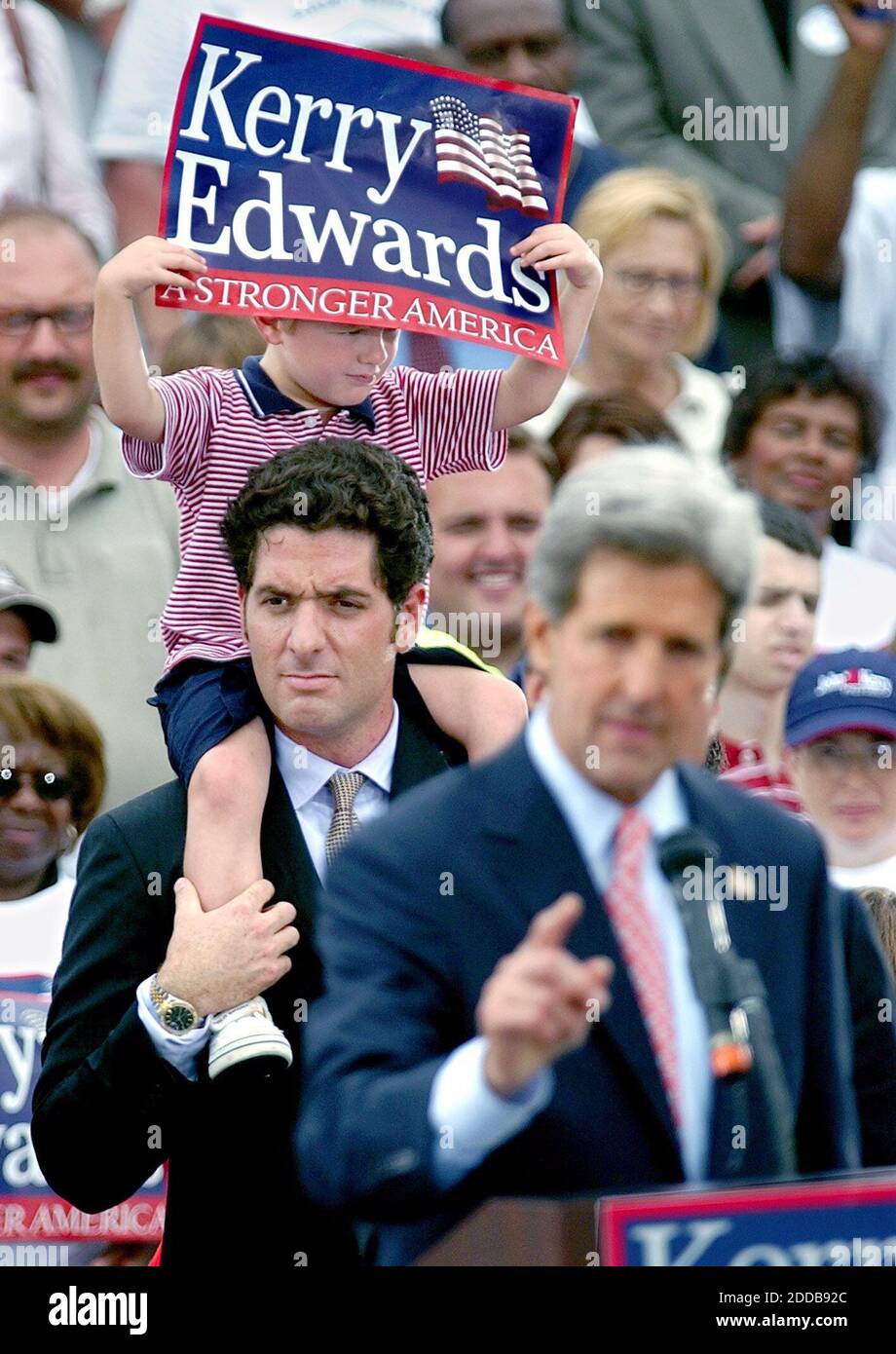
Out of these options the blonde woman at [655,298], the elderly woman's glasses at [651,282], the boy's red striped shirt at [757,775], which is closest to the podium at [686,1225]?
the boy's red striped shirt at [757,775]

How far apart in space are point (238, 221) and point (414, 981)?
142 cm

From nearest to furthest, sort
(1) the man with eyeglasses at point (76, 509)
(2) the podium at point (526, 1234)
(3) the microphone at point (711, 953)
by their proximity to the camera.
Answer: (3) the microphone at point (711, 953) → (2) the podium at point (526, 1234) → (1) the man with eyeglasses at point (76, 509)

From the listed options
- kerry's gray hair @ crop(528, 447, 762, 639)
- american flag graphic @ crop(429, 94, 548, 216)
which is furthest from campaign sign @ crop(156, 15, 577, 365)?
kerry's gray hair @ crop(528, 447, 762, 639)

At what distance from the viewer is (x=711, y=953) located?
7.94 feet

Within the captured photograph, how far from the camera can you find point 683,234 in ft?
17.6

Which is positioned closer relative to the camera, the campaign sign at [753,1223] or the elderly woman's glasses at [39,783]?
the campaign sign at [753,1223]

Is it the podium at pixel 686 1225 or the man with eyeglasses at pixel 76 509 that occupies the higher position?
the man with eyeglasses at pixel 76 509

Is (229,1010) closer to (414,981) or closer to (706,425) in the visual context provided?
(414,981)

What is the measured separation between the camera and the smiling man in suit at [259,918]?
3.05 metres

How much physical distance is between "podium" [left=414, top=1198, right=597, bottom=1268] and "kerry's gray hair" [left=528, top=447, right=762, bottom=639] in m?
0.64

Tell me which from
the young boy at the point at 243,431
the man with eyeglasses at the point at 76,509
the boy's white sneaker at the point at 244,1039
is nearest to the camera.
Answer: the boy's white sneaker at the point at 244,1039

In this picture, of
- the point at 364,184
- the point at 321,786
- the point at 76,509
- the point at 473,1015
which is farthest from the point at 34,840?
the point at 473,1015

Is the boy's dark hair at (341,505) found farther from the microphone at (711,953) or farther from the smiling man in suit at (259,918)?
the microphone at (711,953)

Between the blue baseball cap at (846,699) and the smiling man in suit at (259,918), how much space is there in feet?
3.60
